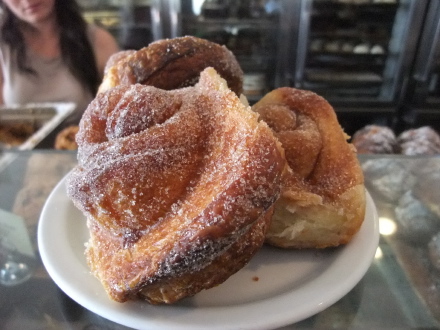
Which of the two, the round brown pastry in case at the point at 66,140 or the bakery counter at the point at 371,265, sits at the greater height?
the bakery counter at the point at 371,265

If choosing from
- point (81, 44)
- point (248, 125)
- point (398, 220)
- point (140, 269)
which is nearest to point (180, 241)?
point (140, 269)

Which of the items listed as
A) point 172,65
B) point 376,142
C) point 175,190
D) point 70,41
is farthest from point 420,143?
point 70,41

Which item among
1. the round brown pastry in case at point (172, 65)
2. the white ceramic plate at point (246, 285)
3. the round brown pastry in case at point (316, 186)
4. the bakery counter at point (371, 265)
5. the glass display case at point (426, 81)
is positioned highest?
the round brown pastry in case at point (172, 65)

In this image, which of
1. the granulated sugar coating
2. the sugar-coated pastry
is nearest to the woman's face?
the granulated sugar coating

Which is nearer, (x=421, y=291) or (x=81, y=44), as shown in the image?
(x=421, y=291)

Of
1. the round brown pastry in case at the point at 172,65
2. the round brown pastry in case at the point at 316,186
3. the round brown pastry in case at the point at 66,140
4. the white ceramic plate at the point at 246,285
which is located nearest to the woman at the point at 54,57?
the round brown pastry in case at the point at 66,140

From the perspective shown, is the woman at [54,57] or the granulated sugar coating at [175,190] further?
the woman at [54,57]

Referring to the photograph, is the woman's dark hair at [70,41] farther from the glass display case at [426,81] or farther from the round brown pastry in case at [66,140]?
the glass display case at [426,81]

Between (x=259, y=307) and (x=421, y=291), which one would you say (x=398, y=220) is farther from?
(x=259, y=307)
